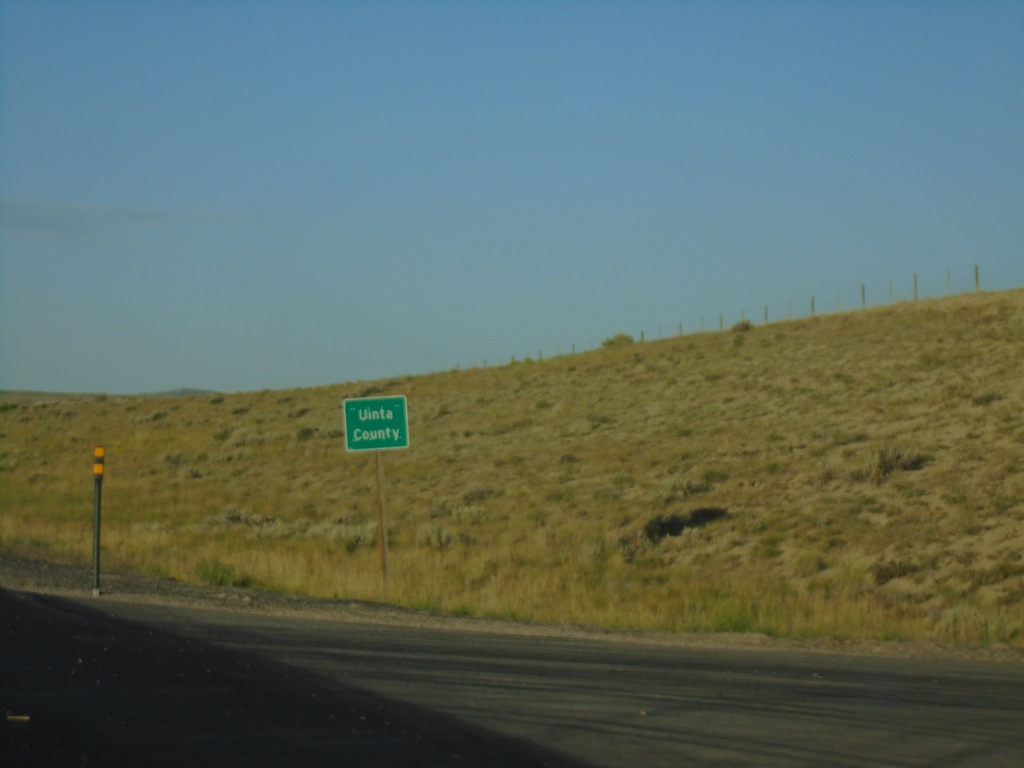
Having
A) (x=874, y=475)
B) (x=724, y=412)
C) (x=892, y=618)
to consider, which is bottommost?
(x=892, y=618)

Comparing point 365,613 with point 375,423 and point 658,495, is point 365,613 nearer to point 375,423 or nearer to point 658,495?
point 375,423

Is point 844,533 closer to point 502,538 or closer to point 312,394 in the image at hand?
point 502,538

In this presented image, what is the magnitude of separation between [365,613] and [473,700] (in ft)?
22.1

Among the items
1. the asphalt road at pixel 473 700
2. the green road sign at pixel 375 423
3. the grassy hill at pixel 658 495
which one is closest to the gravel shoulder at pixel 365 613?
the asphalt road at pixel 473 700

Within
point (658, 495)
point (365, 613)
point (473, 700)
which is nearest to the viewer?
point (473, 700)

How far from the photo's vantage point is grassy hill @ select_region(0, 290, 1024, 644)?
59.2 feet

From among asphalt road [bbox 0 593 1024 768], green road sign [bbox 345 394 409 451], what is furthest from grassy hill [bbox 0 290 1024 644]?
asphalt road [bbox 0 593 1024 768]

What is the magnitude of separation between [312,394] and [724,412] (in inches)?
1441

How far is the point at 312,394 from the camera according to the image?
68125mm

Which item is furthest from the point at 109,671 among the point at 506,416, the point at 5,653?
the point at 506,416

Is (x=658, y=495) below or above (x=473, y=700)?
above

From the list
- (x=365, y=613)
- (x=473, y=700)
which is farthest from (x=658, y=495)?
(x=473, y=700)

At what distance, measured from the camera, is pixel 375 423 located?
19531 mm

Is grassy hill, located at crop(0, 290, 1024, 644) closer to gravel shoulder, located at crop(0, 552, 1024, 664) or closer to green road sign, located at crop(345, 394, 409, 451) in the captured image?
gravel shoulder, located at crop(0, 552, 1024, 664)
